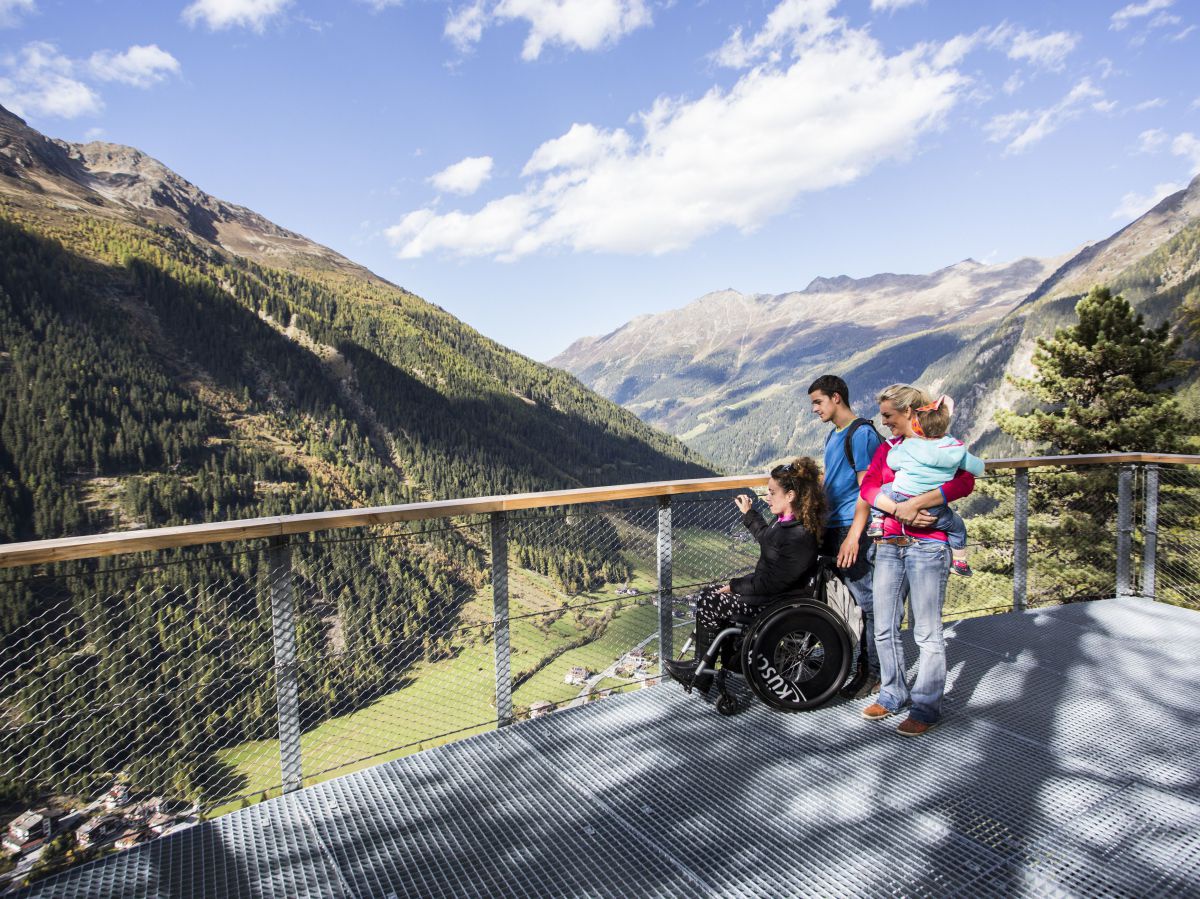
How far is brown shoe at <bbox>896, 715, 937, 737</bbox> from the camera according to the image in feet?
9.89

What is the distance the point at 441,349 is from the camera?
5664 inches

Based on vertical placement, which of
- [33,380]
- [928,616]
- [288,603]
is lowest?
[928,616]

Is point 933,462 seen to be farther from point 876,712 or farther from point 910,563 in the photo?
point 876,712

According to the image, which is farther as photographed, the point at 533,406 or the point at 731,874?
the point at 533,406

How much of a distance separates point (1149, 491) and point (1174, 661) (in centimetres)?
178

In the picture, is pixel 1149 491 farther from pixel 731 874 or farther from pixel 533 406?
pixel 533 406

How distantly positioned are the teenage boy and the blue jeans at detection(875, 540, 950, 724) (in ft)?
0.44

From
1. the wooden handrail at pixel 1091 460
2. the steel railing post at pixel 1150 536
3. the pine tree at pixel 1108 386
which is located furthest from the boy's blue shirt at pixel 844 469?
the pine tree at pixel 1108 386

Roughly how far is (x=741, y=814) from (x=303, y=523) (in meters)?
1.95

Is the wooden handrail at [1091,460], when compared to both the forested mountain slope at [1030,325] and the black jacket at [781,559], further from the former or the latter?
the forested mountain slope at [1030,325]

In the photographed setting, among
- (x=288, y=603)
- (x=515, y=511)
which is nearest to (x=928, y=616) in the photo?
(x=515, y=511)

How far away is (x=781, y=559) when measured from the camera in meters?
3.12

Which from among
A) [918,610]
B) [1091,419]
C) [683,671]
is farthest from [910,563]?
[1091,419]

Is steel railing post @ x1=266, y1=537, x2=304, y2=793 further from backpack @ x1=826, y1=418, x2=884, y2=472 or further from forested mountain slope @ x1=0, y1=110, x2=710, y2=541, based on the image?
forested mountain slope @ x1=0, y1=110, x2=710, y2=541
